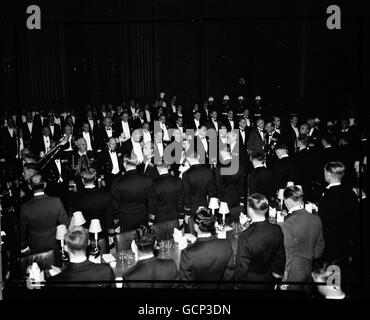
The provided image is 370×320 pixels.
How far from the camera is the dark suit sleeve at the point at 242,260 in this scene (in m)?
3.86

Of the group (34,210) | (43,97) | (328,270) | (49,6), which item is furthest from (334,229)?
(49,6)

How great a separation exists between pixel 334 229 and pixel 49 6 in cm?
1016

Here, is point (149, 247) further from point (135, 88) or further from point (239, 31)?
point (239, 31)

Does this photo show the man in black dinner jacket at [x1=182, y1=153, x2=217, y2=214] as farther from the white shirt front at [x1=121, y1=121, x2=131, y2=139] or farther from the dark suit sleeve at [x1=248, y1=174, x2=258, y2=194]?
the white shirt front at [x1=121, y1=121, x2=131, y2=139]

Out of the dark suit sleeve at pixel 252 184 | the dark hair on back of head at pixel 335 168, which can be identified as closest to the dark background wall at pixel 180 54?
the dark suit sleeve at pixel 252 184

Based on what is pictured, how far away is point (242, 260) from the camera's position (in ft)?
12.7

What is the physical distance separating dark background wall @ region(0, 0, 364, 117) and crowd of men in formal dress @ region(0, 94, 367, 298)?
2937 mm

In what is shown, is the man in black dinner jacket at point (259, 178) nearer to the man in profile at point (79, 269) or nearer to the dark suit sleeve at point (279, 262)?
the dark suit sleeve at point (279, 262)

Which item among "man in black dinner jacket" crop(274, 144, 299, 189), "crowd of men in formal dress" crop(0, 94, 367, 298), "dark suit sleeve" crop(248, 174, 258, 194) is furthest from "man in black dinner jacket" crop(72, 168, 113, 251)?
"man in black dinner jacket" crop(274, 144, 299, 189)

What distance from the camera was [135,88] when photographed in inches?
547

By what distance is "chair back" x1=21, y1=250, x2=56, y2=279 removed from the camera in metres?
4.16

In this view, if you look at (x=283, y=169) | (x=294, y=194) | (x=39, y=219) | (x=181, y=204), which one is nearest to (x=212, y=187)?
(x=181, y=204)

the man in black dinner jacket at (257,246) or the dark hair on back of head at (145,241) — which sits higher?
the dark hair on back of head at (145,241)

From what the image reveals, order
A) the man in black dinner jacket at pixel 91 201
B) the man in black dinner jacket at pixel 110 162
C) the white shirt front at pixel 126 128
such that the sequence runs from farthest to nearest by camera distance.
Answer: the white shirt front at pixel 126 128, the man in black dinner jacket at pixel 110 162, the man in black dinner jacket at pixel 91 201
